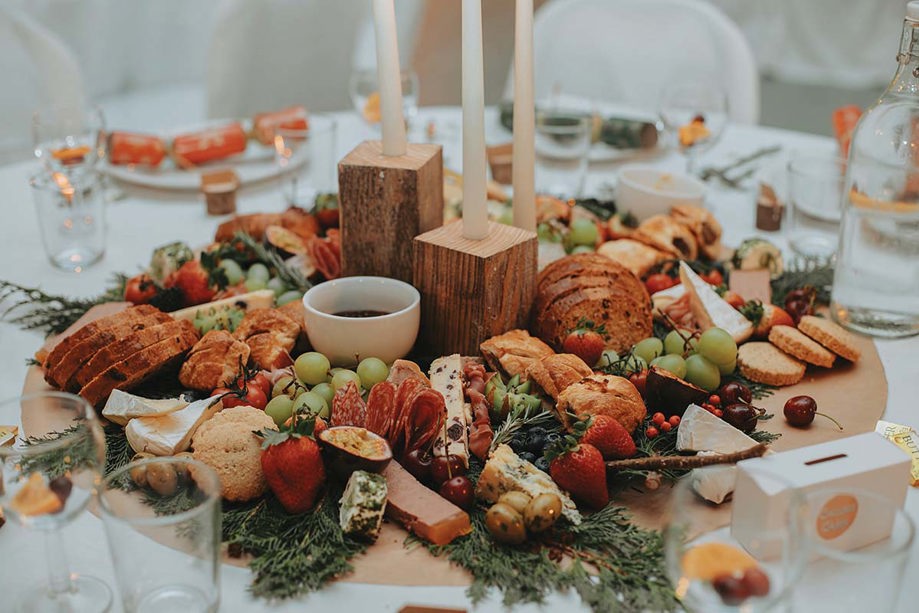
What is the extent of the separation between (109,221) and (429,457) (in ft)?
4.23

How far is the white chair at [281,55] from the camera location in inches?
128

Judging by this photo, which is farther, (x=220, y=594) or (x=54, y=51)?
(x=54, y=51)

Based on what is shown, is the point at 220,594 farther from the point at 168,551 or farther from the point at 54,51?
the point at 54,51

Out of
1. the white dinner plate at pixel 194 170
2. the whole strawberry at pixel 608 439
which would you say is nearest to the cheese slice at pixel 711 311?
the whole strawberry at pixel 608 439

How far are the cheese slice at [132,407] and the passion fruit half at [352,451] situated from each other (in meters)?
0.25

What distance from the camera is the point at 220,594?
1.10m

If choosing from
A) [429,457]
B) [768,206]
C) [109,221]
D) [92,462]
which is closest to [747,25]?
[768,206]

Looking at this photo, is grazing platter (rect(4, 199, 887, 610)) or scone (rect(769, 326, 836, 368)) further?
scone (rect(769, 326, 836, 368))

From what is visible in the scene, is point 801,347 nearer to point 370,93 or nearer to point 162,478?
point 162,478

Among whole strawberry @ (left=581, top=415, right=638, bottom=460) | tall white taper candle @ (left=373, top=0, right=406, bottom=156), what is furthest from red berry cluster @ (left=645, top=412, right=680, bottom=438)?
tall white taper candle @ (left=373, top=0, right=406, bottom=156)

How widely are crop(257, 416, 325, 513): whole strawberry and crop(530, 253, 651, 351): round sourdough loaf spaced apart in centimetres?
55

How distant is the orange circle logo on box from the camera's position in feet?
3.47

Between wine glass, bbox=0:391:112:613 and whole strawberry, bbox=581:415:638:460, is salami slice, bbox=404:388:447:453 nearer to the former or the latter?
whole strawberry, bbox=581:415:638:460

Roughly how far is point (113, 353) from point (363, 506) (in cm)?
55
